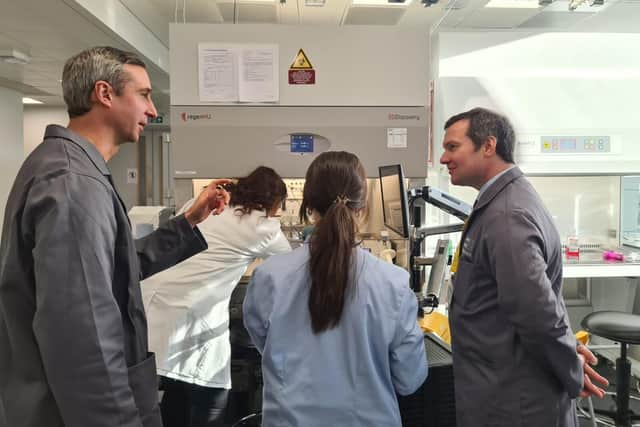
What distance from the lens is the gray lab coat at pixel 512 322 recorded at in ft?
3.77

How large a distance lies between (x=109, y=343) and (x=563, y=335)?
104 cm

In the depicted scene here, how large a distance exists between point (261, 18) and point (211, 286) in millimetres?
2507

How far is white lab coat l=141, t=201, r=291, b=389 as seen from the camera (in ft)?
6.18

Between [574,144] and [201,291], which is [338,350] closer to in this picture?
[201,291]

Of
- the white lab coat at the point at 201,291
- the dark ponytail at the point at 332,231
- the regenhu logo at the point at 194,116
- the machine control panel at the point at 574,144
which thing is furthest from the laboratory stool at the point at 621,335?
the regenhu logo at the point at 194,116

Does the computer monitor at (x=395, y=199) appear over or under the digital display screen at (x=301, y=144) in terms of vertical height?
under

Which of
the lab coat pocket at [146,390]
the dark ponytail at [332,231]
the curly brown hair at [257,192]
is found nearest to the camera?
the lab coat pocket at [146,390]

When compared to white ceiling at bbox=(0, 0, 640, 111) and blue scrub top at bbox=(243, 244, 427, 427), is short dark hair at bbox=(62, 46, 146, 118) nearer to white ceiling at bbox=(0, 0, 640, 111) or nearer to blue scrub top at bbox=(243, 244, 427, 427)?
blue scrub top at bbox=(243, 244, 427, 427)

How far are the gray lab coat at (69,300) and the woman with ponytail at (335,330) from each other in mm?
294

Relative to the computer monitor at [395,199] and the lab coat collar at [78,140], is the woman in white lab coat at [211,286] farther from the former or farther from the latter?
the lab coat collar at [78,140]

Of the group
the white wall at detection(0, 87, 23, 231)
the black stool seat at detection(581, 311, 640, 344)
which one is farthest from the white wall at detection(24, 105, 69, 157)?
the black stool seat at detection(581, 311, 640, 344)

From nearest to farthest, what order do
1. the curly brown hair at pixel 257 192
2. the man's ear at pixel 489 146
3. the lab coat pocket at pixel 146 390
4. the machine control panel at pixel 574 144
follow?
the lab coat pocket at pixel 146 390
the man's ear at pixel 489 146
the curly brown hair at pixel 257 192
the machine control panel at pixel 574 144

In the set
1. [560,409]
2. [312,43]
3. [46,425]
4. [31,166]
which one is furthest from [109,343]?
[312,43]

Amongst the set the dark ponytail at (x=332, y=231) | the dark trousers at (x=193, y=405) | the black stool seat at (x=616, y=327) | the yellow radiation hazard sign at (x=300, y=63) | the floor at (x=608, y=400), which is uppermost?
the yellow radiation hazard sign at (x=300, y=63)
